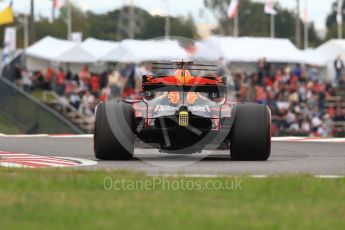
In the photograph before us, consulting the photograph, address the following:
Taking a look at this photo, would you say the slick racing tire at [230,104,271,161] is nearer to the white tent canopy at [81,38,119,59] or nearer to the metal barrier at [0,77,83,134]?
the metal barrier at [0,77,83,134]

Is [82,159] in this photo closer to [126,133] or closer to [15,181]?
[126,133]

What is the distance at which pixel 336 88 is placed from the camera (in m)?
35.0

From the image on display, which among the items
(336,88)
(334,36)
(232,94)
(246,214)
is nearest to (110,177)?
(246,214)

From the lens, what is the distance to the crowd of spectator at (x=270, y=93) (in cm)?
3044

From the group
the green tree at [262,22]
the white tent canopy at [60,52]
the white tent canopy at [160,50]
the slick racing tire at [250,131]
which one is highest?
the green tree at [262,22]

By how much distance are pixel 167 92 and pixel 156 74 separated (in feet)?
2.54

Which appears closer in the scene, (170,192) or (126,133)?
(170,192)

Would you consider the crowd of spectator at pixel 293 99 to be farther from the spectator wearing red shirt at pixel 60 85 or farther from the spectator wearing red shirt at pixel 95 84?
the spectator wearing red shirt at pixel 60 85

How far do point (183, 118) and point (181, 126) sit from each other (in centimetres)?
12

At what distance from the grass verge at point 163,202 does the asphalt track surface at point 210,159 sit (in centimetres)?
150

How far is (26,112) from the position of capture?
26.5 meters

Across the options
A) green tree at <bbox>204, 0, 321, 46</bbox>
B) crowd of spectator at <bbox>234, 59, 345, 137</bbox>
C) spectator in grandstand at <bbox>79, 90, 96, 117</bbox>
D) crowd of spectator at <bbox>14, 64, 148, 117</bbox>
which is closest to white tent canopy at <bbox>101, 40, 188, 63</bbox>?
crowd of spectator at <bbox>14, 64, 148, 117</bbox>

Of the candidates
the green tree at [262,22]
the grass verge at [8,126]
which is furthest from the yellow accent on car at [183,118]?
the green tree at [262,22]

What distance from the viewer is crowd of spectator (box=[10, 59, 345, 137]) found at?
3044cm
